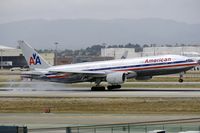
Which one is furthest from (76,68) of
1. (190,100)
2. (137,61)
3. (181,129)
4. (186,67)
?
(181,129)

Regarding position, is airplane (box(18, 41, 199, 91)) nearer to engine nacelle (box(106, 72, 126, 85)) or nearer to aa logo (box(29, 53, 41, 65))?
engine nacelle (box(106, 72, 126, 85))

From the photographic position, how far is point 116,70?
76312mm

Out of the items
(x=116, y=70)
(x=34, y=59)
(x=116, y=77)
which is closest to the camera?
(x=116, y=77)

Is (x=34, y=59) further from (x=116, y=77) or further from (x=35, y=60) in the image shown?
(x=116, y=77)

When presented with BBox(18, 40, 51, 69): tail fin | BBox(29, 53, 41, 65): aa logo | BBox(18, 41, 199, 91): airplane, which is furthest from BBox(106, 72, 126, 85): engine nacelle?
BBox(29, 53, 41, 65): aa logo

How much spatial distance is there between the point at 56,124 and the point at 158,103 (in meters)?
16.6

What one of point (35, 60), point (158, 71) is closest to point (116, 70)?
point (158, 71)

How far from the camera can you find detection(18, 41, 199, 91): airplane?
75.4 m

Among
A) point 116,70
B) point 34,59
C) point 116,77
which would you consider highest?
point 34,59

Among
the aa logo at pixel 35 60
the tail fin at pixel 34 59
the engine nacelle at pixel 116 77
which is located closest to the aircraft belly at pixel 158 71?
the engine nacelle at pixel 116 77

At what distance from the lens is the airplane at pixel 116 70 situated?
247ft

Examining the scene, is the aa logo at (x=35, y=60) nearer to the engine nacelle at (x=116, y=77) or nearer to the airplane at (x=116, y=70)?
the airplane at (x=116, y=70)

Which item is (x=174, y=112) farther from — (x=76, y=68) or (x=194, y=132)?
(x=76, y=68)

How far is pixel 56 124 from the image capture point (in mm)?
38500
